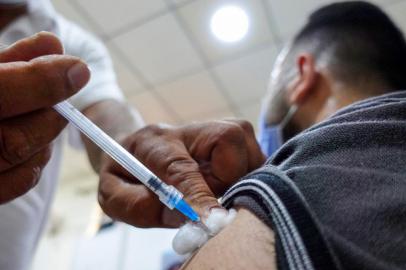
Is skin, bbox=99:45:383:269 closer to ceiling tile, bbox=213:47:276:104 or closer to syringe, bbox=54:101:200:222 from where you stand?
syringe, bbox=54:101:200:222

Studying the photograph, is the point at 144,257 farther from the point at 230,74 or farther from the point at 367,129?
the point at 367,129

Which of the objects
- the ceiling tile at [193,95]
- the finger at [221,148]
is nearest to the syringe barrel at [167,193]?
the finger at [221,148]

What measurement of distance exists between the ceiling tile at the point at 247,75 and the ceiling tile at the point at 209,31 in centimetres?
10

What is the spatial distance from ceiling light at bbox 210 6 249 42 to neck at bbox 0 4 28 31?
161cm

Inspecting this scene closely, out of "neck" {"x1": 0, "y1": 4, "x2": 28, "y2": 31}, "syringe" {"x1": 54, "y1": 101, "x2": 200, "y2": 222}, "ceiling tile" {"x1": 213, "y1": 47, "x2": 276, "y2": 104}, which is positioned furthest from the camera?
"ceiling tile" {"x1": 213, "y1": 47, "x2": 276, "y2": 104}

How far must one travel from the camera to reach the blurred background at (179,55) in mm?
2234

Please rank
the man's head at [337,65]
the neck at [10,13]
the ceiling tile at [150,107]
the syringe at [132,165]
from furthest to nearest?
1. the ceiling tile at [150,107]
2. the man's head at [337,65]
3. the neck at [10,13]
4. the syringe at [132,165]

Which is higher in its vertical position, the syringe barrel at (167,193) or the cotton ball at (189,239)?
the syringe barrel at (167,193)

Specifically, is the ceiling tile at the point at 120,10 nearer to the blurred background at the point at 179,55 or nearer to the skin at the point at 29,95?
the blurred background at the point at 179,55

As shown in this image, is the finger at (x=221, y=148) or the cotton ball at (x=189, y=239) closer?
the cotton ball at (x=189, y=239)

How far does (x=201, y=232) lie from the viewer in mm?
482

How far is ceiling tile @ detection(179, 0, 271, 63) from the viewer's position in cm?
228

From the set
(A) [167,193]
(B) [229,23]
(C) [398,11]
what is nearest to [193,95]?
(B) [229,23]

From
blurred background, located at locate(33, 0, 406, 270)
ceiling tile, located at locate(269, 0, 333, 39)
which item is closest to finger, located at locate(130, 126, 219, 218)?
blurred background, located at locate(33, 0, 406, 270)
